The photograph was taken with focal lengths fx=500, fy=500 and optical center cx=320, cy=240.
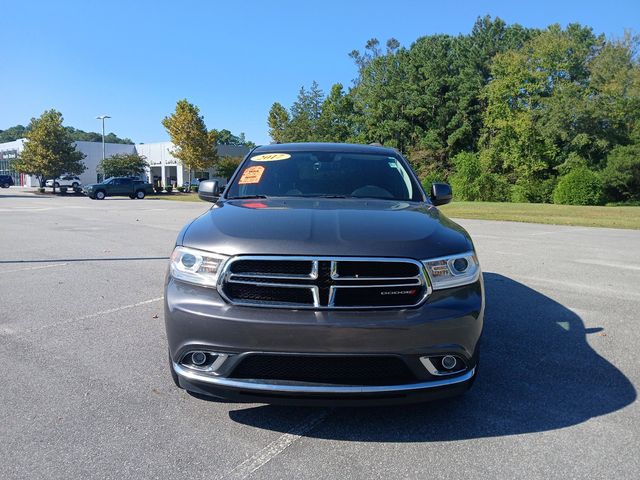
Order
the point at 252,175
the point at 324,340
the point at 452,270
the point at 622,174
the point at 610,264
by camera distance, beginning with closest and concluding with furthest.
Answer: the point at 324,340
the point at 452,270
the point at 252,175
the point at 610,264
the point at 622,174

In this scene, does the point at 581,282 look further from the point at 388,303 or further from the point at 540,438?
the point at 388,303

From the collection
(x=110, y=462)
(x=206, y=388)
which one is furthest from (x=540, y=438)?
(x=110, y=462)

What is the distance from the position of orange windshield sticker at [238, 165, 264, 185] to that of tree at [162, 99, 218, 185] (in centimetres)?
5278

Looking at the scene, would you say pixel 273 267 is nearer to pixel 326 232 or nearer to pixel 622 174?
pixel 326 232

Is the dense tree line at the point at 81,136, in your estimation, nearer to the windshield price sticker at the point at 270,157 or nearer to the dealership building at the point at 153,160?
the dealership building at the point at 153,160

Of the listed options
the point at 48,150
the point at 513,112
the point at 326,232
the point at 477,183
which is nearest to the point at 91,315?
the point at 326,232

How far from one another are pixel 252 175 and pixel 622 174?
136ft

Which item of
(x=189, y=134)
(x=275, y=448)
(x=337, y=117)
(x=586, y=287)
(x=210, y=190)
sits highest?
(x=337, y=117)

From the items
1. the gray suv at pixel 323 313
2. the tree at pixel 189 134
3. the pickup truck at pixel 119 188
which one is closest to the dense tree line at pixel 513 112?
the tree at pixel 189 134

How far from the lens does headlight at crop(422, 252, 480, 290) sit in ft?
8.96

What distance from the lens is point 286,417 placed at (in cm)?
298

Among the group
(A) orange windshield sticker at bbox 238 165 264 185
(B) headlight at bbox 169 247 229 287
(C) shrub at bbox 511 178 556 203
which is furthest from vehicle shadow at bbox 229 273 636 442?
(C) shrub at bbox 511 178 556 203

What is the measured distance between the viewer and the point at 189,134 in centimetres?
5519

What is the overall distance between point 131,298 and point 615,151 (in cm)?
4322
